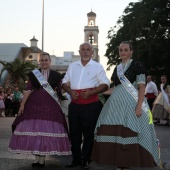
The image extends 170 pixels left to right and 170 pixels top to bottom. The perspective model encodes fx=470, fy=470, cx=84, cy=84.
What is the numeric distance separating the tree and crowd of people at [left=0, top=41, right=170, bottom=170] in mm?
29250

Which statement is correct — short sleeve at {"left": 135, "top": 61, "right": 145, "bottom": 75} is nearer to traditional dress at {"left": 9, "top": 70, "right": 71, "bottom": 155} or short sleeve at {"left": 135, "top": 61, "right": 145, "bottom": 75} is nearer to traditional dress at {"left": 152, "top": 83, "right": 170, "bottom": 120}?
traditional dress at {"left": 9, "top": 70, "right": 71, "bottom": 155}

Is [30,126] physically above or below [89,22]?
below

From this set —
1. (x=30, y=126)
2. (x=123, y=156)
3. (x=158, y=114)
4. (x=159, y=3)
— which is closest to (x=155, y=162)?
(x=123, y=156)

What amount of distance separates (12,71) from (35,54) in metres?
51.6

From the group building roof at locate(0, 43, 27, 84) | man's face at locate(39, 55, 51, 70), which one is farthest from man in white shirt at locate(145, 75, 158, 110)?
building roof at locate(0, 43, 27, 84)

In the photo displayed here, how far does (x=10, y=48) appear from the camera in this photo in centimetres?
7719

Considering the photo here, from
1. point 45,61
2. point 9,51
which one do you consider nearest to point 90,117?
point 45,61

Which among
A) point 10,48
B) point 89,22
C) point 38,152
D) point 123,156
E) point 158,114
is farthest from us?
point 89,22

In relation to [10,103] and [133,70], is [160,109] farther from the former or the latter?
[10,103]

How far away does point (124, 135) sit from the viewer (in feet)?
17.3

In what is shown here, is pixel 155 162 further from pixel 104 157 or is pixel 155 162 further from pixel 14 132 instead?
pixel 14 132

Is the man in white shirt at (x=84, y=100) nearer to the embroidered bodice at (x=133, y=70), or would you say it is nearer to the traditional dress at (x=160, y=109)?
the embroidered bodice at (x=133, y=70)

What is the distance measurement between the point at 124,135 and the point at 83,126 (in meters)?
0.77

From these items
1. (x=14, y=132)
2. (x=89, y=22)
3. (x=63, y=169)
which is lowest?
(x=63, y=169)
